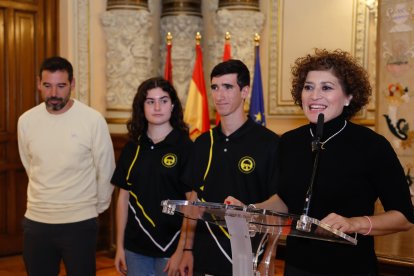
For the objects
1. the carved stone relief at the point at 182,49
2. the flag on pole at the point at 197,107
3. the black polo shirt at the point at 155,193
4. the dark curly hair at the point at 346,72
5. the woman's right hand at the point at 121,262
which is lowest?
the woman's right hand at the point at 121,262

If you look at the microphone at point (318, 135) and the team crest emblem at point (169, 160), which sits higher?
the microphone at point (318, 135)

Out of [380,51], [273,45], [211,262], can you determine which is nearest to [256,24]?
[273,45]

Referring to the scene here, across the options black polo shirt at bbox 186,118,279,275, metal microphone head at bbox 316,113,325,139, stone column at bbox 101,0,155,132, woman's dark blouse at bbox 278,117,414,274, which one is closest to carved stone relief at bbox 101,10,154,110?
stone column at bbox 101,0,155,132

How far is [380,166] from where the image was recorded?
178cm

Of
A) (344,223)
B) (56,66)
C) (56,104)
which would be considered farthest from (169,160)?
(344,223)

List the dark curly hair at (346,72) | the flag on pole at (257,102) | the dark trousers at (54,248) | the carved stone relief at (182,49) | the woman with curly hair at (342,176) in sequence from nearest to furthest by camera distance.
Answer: the woman with curly hair at (342,176)
the dark curly hair at (346,72)
the dark trousers at (54,248)
the flag on pole at (257,102)
the carved stone relief at (182,49)

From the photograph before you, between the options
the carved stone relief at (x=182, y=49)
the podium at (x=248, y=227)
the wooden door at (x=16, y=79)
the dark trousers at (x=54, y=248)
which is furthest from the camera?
the carved stone relief at (x=182, y=49)

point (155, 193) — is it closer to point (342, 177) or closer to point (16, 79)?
point (342, 177)

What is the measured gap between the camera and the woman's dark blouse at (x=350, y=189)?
5.83 ft

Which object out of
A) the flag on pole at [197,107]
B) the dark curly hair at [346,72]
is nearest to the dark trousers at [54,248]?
the dark curly hair at [346,72]

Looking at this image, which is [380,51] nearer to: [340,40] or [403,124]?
[403,124]

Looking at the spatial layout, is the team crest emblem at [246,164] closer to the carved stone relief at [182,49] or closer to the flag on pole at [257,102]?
the flag on pole at [257,102]

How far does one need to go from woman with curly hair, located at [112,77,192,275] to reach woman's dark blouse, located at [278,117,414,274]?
0.87 meters

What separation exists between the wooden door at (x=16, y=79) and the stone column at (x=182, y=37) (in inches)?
41.9
